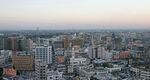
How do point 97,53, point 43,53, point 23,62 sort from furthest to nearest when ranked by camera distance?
point 97,53, point 43,53, point 23,62

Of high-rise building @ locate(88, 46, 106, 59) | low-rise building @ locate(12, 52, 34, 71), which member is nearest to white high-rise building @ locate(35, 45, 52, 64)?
low-rise building @ locate(12, 52, 34, 71)

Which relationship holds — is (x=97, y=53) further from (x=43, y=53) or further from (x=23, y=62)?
(x=23, y=62)

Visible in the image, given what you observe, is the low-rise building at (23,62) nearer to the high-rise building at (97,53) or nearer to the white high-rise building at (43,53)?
the white high-rise building at (43,53)

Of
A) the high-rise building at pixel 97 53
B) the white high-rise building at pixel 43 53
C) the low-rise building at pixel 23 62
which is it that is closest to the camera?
the low-rise building at pixel 23 62

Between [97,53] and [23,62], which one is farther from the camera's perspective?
[97,53]

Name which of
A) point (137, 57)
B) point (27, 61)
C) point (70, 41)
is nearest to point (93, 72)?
point (27, 61)

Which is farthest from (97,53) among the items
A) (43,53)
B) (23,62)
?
(23,62)

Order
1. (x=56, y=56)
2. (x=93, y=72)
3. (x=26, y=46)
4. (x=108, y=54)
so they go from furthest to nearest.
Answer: (x=26, y=46)
(x=108, y=54)
(x=56, y=56)
(x=93, y=72)

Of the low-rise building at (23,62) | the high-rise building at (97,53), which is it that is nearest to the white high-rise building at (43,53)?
the low-rise building at (23,62)

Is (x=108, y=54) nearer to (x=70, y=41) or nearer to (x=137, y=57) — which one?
(x=137, y=57)

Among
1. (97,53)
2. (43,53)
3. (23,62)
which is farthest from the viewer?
(97,53)

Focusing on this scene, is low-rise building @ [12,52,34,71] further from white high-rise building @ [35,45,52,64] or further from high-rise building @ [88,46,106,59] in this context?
high-rise building @ [88,46,106,59]
